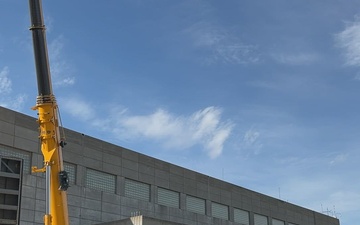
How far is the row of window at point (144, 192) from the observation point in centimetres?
4078

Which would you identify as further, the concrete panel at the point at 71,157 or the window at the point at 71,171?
the window at the point at 71,171

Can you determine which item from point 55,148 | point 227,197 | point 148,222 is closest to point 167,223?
point 148,222

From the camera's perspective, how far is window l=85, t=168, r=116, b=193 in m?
42.5

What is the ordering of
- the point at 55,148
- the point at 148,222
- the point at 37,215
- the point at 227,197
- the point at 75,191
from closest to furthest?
the point at 55,148, the point at 148,222, the point at 37,215, the point at 75,191, the point at 227,197

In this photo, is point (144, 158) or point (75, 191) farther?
point (144, 158)

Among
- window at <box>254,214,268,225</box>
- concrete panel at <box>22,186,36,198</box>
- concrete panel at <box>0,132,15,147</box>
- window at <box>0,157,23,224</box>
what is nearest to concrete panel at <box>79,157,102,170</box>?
concrete panel at <box>22,186,36,198</box>

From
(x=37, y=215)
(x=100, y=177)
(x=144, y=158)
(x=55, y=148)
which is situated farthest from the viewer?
(x=144, y=158)

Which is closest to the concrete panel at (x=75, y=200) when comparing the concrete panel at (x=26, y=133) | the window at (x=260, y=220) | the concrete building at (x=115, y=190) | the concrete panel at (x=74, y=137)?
the concrete building at (x=115, y=190)

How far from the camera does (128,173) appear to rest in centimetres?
4622

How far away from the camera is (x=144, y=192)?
156 ft

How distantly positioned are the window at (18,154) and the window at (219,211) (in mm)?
23710

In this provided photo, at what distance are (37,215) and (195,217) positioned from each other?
19.6 meters

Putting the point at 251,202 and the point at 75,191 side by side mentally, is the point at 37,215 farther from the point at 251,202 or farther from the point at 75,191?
the point at 251,202

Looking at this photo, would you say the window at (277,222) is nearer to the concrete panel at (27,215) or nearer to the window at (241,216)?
the window at (241,216)
